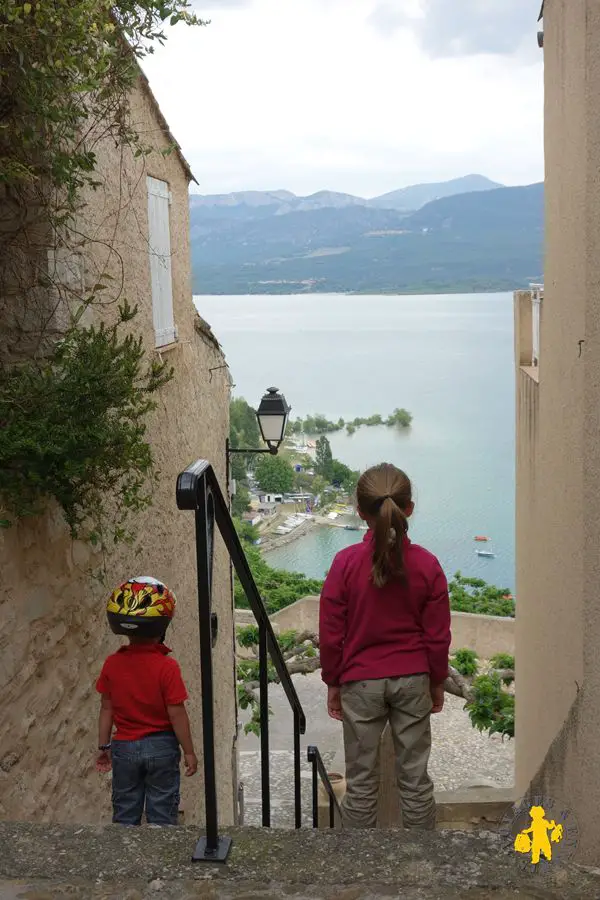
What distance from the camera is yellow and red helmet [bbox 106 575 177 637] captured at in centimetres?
287

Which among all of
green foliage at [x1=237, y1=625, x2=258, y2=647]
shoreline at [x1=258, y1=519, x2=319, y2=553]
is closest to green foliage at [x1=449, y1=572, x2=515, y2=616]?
green foliage at [x1=237, y1=625, x2=258, y2=647]

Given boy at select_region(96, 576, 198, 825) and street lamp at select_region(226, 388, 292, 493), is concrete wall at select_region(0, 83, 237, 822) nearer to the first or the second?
boy at select_region(96, 576, 198, 825)

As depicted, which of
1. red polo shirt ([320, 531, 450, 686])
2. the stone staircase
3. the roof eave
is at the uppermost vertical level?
the roof eave

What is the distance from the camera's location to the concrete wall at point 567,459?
125 inches

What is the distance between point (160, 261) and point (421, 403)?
87.4 meters

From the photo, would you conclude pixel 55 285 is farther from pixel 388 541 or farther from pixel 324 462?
pixel 324 462

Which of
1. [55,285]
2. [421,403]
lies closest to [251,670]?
[55,285]

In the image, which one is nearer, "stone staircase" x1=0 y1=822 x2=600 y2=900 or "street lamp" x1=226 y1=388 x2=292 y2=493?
"stone staircase" x1=0 y1=822 x2=600 y2=900

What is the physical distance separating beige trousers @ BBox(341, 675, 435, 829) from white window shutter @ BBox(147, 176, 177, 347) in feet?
10.6

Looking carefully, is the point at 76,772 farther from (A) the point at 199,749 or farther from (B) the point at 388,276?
(B) the point at 388,276

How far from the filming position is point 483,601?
21.7m

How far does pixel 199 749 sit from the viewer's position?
593 centimetres

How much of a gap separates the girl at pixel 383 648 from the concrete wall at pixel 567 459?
59 cm

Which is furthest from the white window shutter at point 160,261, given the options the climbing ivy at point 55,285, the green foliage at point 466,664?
the green foliage at point 466,664
